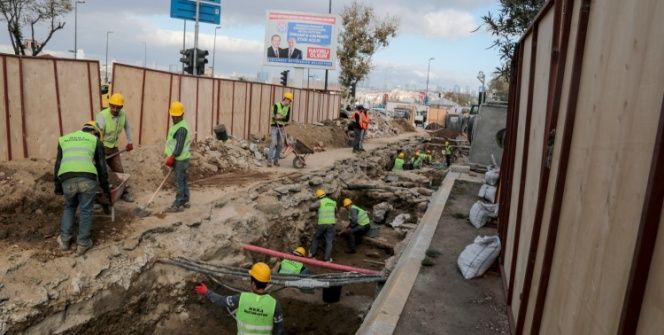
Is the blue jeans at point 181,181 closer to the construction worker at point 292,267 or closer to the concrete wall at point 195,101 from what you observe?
the construction worker at point 292,267

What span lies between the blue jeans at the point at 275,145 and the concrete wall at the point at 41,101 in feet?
14.9

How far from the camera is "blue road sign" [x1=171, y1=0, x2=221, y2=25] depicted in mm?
14773

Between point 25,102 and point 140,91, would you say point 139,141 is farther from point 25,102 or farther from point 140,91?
point 25,102

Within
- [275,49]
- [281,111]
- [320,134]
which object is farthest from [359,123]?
[275,49]

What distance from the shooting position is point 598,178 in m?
2.44

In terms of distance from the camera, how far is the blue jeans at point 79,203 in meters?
6.05

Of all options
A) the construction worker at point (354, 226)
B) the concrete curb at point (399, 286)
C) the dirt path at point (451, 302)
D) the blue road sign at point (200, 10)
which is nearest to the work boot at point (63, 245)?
the concrete curb at point (399, 286)

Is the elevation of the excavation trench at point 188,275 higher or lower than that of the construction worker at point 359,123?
lower

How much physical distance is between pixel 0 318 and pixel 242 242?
3.96m

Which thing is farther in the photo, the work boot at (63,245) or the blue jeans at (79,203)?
the work boot at (63,245)

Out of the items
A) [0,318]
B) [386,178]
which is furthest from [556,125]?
[386,178]

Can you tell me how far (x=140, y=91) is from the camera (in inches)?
435

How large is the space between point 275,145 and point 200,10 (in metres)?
5.33

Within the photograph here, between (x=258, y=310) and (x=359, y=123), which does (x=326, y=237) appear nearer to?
(x=258, y=310)
